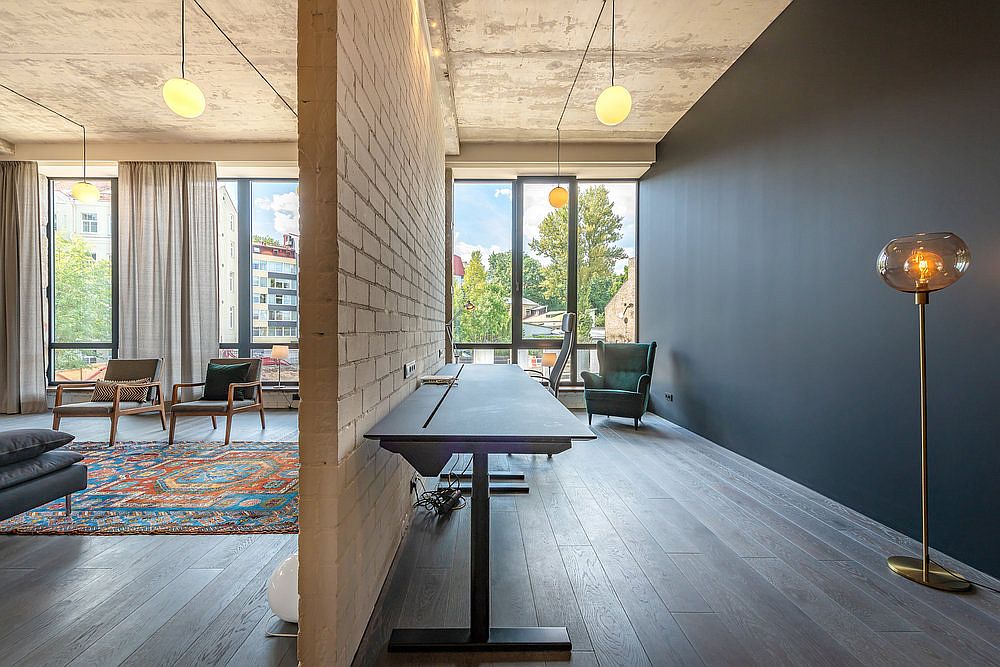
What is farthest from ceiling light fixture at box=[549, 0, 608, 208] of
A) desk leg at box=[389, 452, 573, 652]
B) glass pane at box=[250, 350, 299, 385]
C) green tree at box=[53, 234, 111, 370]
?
green tree at box=[53, 234, 111, 370]

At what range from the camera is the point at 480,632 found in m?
1.52

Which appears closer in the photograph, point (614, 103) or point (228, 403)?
point (614, 103)

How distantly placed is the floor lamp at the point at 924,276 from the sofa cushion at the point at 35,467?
13.5 feet

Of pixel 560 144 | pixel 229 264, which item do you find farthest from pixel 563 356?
pixel 229 264

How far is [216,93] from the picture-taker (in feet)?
14.6

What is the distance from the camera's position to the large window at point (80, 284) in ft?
19.7

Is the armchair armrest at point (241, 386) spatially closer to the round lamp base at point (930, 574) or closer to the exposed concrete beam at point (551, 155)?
the exposed concrete beam at point (551, 155)

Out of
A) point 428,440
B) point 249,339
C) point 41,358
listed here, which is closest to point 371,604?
point 428,440

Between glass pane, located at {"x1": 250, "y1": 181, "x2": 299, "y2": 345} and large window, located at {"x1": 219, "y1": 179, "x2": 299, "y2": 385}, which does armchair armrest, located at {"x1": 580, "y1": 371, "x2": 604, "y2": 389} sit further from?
glass pane, located at {"x1": 250, "y1": 181, "x2": 299, "y2": 345}

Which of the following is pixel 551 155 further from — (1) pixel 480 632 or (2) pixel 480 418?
(1) pixel 480 632

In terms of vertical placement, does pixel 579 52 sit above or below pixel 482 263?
above

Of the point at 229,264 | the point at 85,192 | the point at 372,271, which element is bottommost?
the point at 372,271

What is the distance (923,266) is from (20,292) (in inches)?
351

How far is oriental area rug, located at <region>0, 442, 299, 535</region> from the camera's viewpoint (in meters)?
2.44
